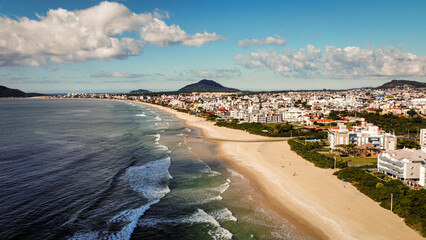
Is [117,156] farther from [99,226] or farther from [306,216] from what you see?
[306,216]

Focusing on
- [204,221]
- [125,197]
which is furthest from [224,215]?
[125,197]

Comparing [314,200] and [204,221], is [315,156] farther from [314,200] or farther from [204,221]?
[204,221]

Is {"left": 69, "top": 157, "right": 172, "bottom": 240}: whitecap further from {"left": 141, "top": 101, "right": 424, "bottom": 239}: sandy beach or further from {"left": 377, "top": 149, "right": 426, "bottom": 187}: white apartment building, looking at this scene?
{"left": 377, "top": 149, "right": 426, "bottom": 187}: white apartment building

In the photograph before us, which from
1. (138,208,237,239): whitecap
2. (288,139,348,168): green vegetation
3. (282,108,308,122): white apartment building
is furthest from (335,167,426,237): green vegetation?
(282,108,308,122): white apartment building

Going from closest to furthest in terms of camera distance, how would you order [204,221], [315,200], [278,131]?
[204,221], [315,200], [278,131]

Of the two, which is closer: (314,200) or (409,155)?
(314,200)

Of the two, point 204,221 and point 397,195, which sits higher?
point 397,195

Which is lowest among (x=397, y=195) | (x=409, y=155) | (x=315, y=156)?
(x=315, y=156)

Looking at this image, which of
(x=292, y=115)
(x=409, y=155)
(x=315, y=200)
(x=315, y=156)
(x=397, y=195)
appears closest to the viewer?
(x=397, y=195)
